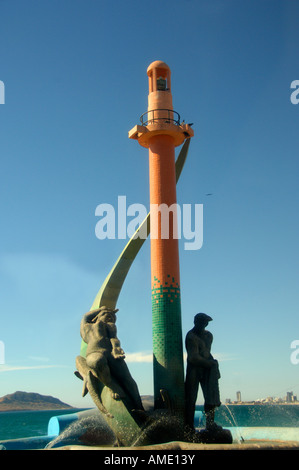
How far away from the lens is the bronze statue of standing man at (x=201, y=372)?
42.4ft

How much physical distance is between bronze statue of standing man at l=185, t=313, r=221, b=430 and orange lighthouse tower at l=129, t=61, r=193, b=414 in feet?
0.86

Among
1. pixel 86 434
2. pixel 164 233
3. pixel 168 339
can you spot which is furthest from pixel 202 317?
pixel 86 434

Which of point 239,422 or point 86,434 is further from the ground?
point 86,434

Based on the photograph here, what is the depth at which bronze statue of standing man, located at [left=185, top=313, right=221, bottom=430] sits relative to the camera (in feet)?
42.4

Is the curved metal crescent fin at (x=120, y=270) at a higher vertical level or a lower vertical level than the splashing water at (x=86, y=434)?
higher

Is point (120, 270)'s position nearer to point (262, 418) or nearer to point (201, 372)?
point (201, 372)

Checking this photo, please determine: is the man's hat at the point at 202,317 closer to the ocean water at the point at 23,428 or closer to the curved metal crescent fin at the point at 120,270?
the curved metal crescent fin at the point at 120,270

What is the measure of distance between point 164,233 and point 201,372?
381cm

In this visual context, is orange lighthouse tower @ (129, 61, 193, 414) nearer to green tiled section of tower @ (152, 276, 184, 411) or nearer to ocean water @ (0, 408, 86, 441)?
green tiled section of tower @ (152, 276, 184, 411)

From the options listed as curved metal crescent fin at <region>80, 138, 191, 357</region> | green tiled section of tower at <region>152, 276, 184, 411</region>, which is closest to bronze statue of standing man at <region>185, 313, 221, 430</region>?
green tiled section of tower at <region>152, 276, 184, 411</region>

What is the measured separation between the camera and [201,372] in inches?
521

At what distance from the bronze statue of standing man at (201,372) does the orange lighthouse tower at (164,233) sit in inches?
10.3

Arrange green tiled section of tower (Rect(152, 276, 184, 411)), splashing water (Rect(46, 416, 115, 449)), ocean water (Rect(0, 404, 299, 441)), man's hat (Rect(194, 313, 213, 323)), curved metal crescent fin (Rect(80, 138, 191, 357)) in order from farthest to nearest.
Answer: ocean water (Rect(0, 404, 299, 441)) → curved metal crescent fin (Rect(80, 138, 191, 357)) → man's hat (Rect(194, 313, 213, 323)) → splashing water (Rect(46, 416, 115, 449)) → green tiled section of tower (Rect(152, 276, 184, 411))

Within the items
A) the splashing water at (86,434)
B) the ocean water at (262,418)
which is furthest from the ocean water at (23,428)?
the splashing water at (86,434)
